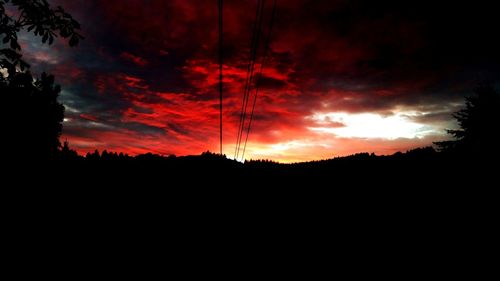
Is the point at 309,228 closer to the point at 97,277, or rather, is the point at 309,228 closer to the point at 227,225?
the point at 227,225

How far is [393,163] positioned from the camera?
5.01 m

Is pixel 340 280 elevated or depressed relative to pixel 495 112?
depressed

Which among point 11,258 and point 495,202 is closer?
point 11,258

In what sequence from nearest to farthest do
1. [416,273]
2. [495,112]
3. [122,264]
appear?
1. [416,273]
2. [122,264]
3. [495,112]

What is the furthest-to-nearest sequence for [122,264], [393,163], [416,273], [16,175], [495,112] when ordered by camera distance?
[495,112] < [393,163] < [16,175] < [122,264] < [416,273]

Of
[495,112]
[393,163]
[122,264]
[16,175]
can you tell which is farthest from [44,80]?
[495,112]

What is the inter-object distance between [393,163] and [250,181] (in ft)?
8.68

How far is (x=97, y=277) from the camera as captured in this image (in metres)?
3.64

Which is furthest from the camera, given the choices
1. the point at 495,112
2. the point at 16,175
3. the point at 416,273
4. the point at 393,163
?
the point at 495,112

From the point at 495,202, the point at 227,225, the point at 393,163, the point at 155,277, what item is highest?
the point at 393,163

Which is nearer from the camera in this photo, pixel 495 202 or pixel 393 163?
pixel 495 202

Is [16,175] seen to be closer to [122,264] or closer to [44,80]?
[122,264]

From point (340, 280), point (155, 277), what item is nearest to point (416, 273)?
point (340, 280)

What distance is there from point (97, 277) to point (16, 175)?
212cm
